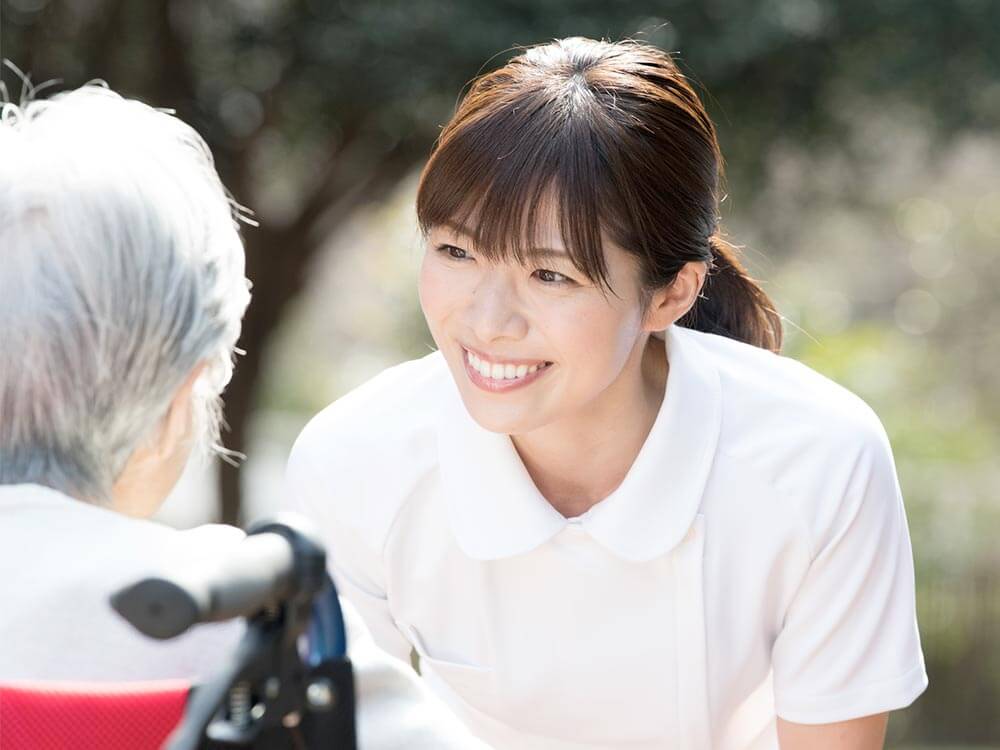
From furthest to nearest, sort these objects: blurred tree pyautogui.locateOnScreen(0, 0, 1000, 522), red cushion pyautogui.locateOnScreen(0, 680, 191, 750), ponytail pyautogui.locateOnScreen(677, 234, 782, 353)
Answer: blurred tree pyautogui.locateOnScreen(0, 0, 1000, 522), ponytail pyautogui.locateOnScreen(677, 234, 782, 353), red cushion pyautogui.locateOnScreen(0, 680, 191, 750)

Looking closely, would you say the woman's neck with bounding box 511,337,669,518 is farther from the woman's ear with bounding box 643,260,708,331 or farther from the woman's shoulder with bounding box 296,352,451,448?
the woman's shoulder with bounding box 296,352,451,448

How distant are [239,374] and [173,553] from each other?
6.04 meters

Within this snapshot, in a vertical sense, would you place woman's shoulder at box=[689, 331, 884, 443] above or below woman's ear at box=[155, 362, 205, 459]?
below

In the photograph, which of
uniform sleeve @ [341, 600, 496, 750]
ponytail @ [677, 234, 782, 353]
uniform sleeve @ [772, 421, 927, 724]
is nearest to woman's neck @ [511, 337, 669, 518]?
ponytail @ [677, 234, 782, 353]

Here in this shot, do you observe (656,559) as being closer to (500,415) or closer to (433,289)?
(500,415)

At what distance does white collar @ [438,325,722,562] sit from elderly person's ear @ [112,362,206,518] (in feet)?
2.92

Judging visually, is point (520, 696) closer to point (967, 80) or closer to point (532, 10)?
point (532, 10)

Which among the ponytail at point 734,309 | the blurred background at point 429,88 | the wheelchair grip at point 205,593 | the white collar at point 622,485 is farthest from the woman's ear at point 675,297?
the wheelchair grip at point 205,593

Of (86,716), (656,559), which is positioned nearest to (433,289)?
(656,559)

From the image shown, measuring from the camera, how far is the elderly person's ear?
5.04ft

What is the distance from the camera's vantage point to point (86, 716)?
4.44 feet

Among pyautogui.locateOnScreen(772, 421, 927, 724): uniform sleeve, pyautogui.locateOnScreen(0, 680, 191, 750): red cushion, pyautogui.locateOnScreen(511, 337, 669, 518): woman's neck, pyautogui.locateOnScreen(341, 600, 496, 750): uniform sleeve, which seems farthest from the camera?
pyautogui.locateOnScreen(511, 337, 669, 518): woman's neck

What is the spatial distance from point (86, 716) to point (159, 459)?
1.00 feet

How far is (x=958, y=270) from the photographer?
16.3m
